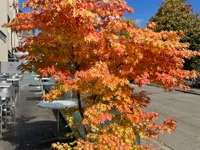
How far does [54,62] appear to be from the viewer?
12.6 feet

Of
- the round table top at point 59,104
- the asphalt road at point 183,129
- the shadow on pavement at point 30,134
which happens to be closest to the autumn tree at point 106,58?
the asphalt road at point 183,129

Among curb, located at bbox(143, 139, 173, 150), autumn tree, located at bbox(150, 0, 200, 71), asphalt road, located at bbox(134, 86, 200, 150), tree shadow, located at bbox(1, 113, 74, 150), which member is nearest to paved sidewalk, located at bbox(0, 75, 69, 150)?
tree shadow, located at bbox(1, 113, 74, 150)

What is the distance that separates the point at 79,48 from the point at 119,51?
693 mm

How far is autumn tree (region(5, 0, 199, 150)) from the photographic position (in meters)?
3.14

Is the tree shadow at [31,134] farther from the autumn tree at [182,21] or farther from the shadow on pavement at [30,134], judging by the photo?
the autumn tree at [182,21]

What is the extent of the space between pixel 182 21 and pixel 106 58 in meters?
22.6

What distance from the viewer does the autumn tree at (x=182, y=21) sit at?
23.2 metres

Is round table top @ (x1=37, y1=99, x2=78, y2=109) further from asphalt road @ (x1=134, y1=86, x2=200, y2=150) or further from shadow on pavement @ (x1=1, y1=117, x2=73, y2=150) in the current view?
asphalt road @ (x1=134, y1=86, x2=200, y2=150)

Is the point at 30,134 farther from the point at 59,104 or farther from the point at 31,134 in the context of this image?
the point at 59,104

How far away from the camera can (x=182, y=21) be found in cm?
2423

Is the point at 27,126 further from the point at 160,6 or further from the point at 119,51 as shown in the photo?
the point at 160,6

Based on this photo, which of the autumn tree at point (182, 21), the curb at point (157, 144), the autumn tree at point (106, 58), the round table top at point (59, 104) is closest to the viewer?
Answer: the autumn tree at point (106, 58)

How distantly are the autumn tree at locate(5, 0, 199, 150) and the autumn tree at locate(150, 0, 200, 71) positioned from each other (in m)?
20.0

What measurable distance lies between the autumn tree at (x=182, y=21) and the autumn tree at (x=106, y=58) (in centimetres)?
1999
